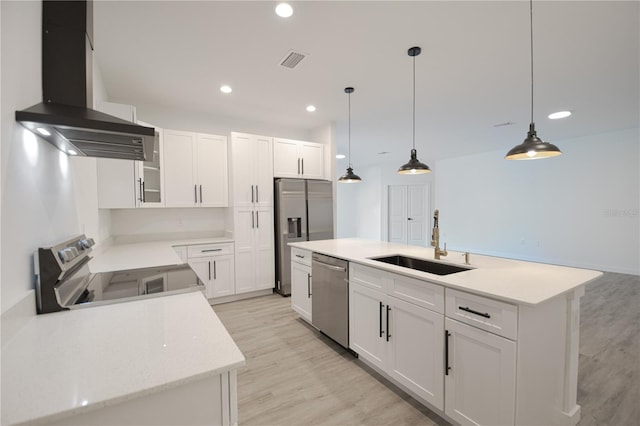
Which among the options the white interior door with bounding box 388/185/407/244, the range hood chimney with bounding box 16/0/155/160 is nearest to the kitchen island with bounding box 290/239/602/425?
the range hood chimney with bounding box 16/0/155/160

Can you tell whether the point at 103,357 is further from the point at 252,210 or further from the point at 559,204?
the point at 559,204

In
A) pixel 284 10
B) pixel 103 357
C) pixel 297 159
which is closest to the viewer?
pixel 103 357

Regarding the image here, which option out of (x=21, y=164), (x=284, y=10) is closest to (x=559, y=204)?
(x=284, y=10)

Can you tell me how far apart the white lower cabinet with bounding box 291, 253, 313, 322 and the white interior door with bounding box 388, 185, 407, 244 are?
6279mm

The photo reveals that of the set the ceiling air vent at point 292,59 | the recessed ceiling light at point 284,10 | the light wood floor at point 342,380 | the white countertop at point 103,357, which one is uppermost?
the ceiling air vent at point 292,59

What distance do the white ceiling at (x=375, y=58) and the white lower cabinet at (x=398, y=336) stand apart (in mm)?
1991

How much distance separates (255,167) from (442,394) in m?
3.54

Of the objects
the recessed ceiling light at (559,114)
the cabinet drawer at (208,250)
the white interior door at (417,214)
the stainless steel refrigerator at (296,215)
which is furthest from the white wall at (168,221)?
the white interior door at (417,214)

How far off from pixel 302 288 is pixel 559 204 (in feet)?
20.6

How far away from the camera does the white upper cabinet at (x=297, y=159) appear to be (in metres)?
4.44

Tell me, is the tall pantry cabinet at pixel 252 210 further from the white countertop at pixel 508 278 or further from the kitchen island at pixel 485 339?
the kitchen island at pixel 485 339

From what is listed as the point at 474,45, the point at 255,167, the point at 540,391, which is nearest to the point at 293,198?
the point at 255,167

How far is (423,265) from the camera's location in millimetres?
2525

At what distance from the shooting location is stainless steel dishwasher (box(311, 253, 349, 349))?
258cm
